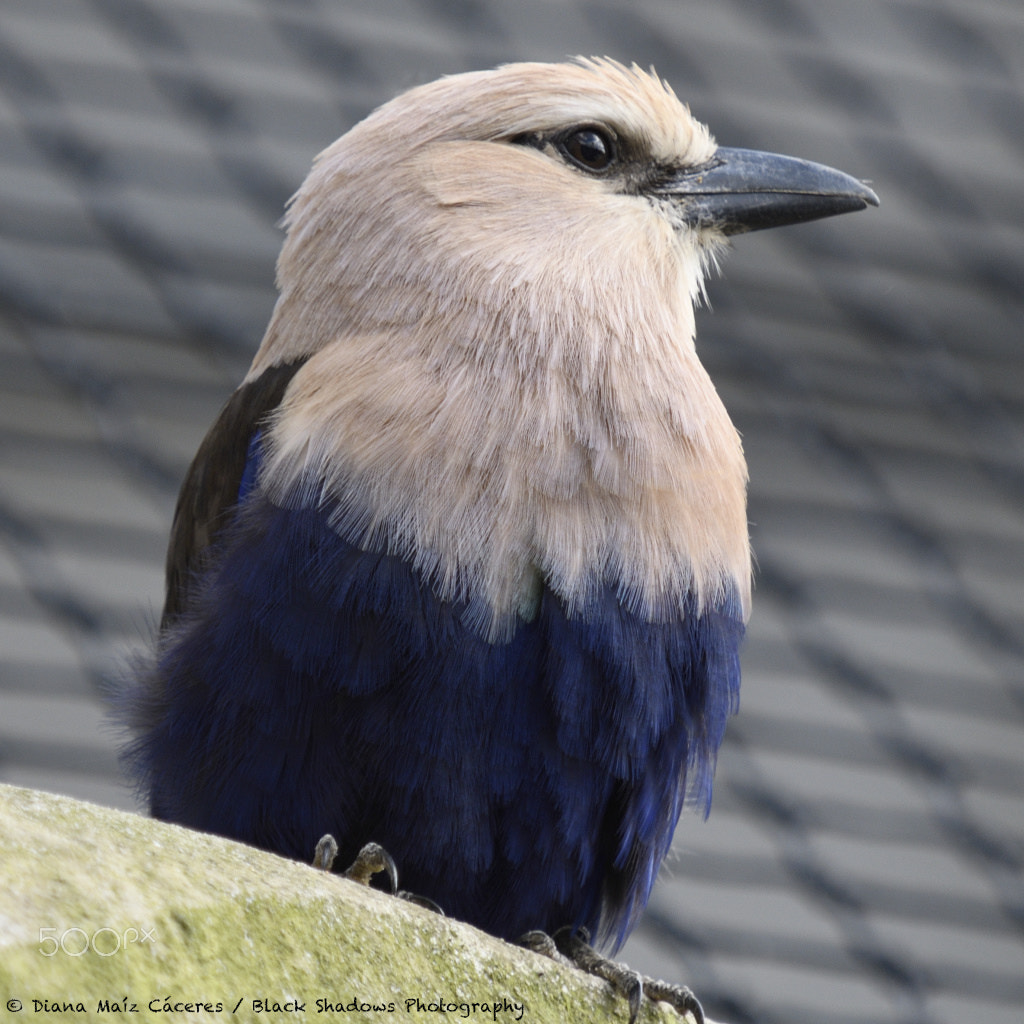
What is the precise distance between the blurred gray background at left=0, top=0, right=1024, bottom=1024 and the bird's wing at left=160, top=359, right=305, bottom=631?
5.51 ft

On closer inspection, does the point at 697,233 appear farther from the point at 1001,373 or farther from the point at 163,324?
the point at 1001,373

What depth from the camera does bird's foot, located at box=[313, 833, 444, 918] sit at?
1629mm

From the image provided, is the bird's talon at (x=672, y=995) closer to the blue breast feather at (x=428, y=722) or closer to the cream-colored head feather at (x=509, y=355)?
the blue breast feather at (x=428, y=722)

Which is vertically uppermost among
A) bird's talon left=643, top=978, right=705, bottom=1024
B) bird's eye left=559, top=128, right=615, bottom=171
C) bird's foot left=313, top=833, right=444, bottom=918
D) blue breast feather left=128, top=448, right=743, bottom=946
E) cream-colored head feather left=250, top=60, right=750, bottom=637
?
bird's eye left=559, top=128, right=615, bottom=171

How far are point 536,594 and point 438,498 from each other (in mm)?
153

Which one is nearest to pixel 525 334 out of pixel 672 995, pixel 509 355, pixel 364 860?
pixel 509 355

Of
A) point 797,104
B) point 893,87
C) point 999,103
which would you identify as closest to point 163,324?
point 797,104

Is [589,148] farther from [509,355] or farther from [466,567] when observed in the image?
[466,567]

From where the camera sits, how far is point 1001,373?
5051 millimetres

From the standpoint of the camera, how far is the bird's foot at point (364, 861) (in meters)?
1.63

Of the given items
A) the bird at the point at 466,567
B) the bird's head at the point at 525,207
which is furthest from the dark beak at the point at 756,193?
the bird at the point at 466,567

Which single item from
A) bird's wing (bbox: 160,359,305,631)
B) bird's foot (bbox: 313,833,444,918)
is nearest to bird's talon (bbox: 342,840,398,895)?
bird's foot (bbox: 313,833,444,918)

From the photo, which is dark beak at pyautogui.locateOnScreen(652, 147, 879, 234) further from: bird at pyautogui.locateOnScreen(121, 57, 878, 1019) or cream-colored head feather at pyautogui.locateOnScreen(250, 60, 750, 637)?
bird at pyautogui.locateOnScreen(121, 57, 878, 1019)

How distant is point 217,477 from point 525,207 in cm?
56
